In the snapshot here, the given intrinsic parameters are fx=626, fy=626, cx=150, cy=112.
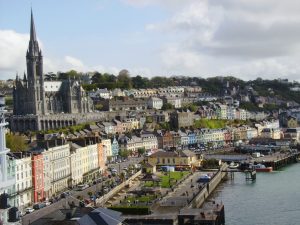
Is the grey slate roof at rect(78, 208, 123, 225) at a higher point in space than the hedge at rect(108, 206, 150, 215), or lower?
higher

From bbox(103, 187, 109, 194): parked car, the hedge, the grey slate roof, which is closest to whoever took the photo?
the grey slate roof

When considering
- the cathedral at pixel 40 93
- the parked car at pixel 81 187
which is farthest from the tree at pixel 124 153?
the parked car at pixel 81 187

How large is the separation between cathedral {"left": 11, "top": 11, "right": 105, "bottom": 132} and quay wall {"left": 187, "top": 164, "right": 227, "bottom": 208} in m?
31.7

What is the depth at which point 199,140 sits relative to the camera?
276 feet

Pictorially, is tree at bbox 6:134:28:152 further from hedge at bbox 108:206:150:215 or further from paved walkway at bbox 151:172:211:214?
hedge at bbox 108:206:150:215

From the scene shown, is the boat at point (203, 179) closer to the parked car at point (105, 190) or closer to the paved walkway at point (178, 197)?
the paved walkway at point (178, 197)

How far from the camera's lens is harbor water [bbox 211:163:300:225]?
33844 millimetres

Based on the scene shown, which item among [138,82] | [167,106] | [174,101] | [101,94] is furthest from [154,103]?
[138,82]

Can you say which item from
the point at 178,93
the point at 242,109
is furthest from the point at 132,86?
the point at 242,109

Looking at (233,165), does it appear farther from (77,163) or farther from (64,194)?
(64,194)

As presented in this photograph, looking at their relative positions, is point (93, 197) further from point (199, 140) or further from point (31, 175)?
point (199, 140)

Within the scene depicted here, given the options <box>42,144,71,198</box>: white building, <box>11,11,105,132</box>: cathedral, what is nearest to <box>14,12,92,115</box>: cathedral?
<box>11,11,105,132</box>: cathedral

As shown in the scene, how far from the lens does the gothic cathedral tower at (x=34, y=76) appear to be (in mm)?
83881

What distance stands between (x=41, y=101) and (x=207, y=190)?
1811 inches
